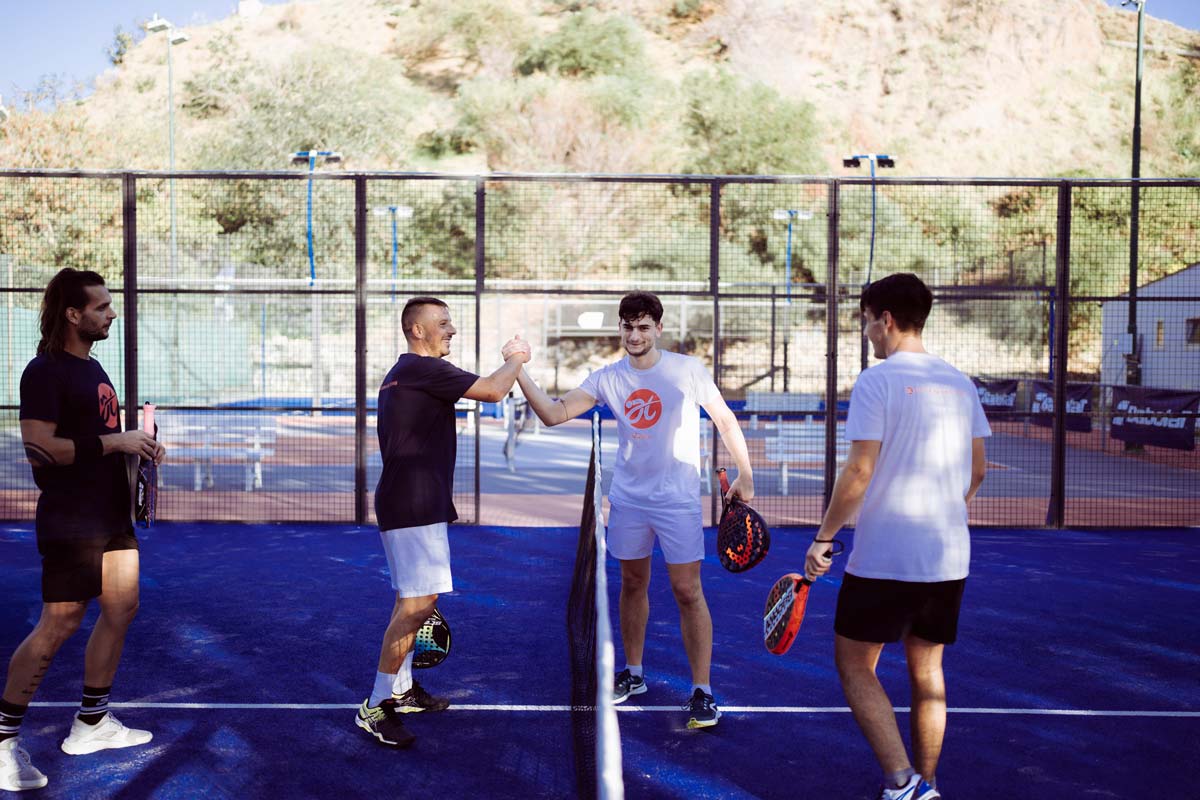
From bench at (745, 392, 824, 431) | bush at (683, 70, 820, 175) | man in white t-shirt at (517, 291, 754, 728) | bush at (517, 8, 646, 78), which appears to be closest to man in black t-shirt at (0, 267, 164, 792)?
man in white t-shirt at (517, 291, 754, 728)

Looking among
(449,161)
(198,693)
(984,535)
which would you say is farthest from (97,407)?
(449,161)

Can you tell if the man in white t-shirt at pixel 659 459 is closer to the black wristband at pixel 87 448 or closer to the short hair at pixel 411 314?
the short hair at pixel 411 314

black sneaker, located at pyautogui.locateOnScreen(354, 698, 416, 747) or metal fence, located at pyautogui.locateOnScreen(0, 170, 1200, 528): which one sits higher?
metal fence, located at pyautogui.locateOnScreen(0, 170, 1200, 528)

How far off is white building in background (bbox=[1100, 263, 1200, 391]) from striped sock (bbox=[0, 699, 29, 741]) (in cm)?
1929

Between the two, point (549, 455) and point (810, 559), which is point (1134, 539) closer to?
point (810, 559)

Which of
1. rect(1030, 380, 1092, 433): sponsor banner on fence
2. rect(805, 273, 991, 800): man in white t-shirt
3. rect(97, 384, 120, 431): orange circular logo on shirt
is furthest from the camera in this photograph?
rect(1030, 380, 1092, 433): sponsor banner on fence

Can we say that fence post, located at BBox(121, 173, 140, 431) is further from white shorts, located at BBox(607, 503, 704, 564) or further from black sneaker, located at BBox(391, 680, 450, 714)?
white shorts, located at BBox(607, 503, 704, 564)

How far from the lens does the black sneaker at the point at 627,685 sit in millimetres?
5363

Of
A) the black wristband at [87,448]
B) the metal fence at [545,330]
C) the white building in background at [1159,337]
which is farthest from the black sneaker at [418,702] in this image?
the white building in background at [1159,337]

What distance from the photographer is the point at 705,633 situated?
5051 millimetres

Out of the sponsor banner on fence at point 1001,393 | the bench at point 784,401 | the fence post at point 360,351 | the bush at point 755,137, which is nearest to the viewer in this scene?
the fence post at point 360,351

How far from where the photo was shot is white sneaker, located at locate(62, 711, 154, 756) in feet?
15.1

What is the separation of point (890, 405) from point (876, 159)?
11077mm

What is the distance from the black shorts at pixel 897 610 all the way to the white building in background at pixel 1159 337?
17688 millimetres
